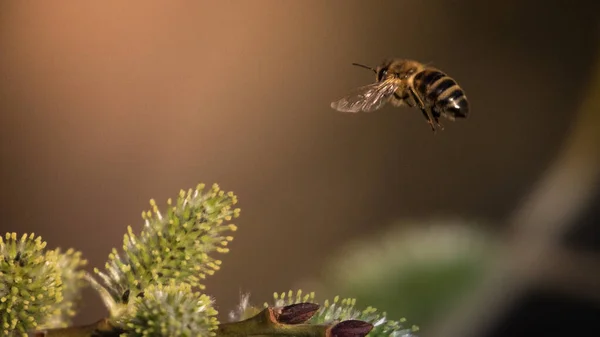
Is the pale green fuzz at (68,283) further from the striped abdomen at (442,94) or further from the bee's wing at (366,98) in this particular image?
the striped abdomen at (442,94)

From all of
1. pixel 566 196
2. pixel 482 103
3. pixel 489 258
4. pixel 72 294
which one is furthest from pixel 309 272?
pixel 72 294

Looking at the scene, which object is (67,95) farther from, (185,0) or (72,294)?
(72,294)

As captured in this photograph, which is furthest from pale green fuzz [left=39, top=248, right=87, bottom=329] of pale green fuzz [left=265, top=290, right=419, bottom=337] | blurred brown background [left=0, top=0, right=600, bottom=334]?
blurred brown background [left=0, top=0, right=600, bottom=334]

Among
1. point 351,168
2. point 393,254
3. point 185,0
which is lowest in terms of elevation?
point 393,254

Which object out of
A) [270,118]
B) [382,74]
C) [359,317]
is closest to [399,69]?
[382,74]

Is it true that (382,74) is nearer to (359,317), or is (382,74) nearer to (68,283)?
(359,317)

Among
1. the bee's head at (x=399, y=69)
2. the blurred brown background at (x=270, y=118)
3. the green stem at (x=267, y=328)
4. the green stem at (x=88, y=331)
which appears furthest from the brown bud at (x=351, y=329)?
the blurred brown background at (x=270, y=118)
